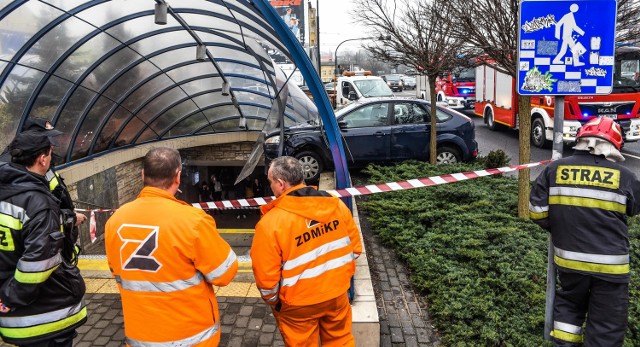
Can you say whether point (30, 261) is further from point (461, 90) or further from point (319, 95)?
point (461, 90)

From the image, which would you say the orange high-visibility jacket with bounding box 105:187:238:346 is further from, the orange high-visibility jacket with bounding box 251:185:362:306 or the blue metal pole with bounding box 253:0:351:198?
the blue metal pole with bounding box 253:0:351:198

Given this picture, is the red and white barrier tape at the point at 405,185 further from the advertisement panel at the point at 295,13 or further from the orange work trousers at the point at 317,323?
the advertisement panel at the point at 295,13

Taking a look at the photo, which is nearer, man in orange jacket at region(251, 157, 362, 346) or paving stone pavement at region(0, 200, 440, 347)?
man in orange jacket at region(251, 157, 362, 346)

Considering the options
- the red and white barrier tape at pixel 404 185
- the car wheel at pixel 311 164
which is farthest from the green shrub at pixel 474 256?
the car wheel at pixel 311 164

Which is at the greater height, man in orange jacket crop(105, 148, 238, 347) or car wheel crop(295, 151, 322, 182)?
man in orange jacket crop(105, 148, 238, 347)

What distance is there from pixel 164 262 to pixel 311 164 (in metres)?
7.58

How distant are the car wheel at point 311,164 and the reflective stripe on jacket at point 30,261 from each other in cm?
713

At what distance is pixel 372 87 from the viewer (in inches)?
822

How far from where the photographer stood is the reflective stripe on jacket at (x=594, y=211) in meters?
3.24

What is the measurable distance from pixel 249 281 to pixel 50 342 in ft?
7.80

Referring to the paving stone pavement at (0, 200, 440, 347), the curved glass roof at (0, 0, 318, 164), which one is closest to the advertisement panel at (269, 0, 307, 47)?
the curved glass roof at (0, 0, 318, 164)

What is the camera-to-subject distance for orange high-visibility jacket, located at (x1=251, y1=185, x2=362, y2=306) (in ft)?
9.80

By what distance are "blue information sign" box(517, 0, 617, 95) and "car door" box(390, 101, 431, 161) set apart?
6.49 meters

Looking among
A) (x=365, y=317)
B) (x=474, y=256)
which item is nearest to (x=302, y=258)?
(x=365, y=317)
